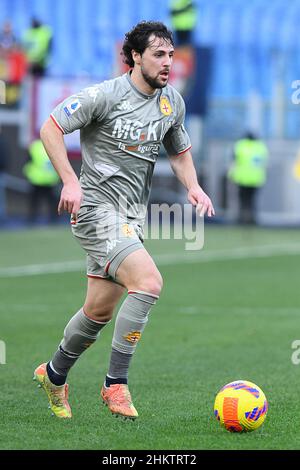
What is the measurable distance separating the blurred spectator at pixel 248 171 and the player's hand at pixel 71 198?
20817 millimetres

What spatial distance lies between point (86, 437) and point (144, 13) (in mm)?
30903

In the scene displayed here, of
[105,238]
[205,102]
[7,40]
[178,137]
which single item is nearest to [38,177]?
[7,40]

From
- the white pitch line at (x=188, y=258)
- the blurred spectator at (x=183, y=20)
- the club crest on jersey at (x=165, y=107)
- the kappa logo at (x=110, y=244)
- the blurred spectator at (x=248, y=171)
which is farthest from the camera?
the blurred spectator at (x=183, y=20)

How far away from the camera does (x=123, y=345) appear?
6395 millimetres

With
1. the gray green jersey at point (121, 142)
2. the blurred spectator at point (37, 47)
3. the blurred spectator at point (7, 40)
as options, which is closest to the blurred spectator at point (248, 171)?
the blurred spectator at point (37, 47)

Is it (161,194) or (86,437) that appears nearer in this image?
(86,437)

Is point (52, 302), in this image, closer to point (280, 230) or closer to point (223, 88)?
point (280, 230)

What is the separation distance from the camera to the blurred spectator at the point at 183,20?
29000 mm

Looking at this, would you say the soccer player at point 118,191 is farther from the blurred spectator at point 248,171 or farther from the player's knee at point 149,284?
the blurred spectator at point 248,171

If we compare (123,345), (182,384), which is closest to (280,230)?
(182,384)

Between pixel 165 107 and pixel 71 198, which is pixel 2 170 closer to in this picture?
pixel 165 107

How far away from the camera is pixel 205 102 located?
29125 millimetres

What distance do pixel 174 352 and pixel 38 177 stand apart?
16.9 m

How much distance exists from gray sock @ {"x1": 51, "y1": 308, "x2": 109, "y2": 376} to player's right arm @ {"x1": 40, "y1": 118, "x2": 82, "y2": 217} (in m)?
0.73
